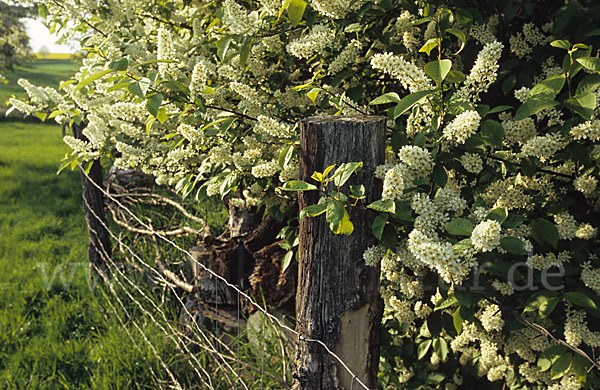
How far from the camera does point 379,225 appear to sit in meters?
1.32

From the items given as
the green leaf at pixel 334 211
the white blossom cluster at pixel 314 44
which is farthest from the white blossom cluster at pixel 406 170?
the white blossom cluster at pixel 314 44

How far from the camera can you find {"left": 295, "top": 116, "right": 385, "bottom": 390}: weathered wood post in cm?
137

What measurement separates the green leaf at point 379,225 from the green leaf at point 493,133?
1.22 ft

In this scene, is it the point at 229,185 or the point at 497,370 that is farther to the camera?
the point at 497,370

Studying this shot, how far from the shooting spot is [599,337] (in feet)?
5.51

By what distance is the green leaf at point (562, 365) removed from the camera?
1650 millimetres

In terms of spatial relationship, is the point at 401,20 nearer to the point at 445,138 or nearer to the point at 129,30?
the point at 445,138

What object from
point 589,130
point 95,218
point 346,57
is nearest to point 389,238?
point 589,130

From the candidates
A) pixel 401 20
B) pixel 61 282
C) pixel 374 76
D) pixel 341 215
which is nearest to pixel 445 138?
pixel 341 215

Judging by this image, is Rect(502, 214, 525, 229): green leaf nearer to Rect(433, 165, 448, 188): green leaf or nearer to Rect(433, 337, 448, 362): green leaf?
Rect(433, 165, 448, 188): green leaf

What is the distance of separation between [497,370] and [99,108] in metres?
2.44

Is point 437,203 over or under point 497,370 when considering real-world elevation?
over

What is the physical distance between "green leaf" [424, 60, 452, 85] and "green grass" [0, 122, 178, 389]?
7.83 feet

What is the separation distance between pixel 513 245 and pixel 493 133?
33 cm
